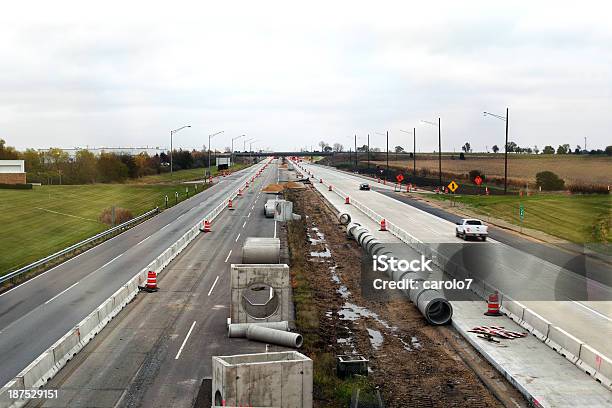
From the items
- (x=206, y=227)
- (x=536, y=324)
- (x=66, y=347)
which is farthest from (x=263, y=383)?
(x=206, y=227)

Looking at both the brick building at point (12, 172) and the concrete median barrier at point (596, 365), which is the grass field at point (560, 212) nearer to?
the concrete median barrier at point (596, 365)

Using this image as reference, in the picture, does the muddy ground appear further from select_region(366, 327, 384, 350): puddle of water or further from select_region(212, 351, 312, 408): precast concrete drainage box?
select_region(212, 351, 312, 408): precast concrete drainage box

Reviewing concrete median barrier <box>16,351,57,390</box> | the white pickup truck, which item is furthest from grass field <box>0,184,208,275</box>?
the white pickup truck

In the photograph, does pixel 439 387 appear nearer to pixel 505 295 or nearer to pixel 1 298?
pixel 505 295

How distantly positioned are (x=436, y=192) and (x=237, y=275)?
7200 centimetres

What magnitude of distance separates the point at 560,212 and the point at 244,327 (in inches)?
1797

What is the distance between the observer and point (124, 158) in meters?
135

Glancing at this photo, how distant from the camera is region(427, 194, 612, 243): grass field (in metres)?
51.6

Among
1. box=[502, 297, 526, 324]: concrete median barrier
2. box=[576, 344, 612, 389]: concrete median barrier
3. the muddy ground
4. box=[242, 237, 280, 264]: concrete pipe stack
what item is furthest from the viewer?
box=[242, 237, 280, 264]: concrete pipe stack

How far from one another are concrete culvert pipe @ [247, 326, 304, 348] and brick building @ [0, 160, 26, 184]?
8186cm

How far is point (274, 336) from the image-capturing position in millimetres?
23219

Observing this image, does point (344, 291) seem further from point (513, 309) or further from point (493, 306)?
point (513, 309)

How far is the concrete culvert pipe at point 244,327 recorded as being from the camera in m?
24.2

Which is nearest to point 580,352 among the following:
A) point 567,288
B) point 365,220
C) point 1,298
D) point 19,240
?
point 567,288
